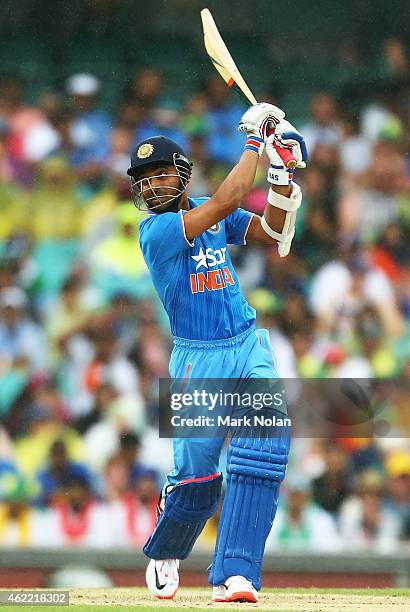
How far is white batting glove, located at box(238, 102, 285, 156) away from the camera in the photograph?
4828 millimetres

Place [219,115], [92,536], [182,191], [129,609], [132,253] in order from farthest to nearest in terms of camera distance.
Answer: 1. [219,115]
2. [132,253]
3. [92,536]
4. [182,191]
5. [129,609]

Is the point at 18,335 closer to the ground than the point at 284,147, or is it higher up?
closer to the ground

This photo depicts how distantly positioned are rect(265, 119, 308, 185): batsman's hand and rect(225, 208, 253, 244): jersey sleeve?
22cm

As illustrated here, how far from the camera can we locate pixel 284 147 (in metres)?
5.00

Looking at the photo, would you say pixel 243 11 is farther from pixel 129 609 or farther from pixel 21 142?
pixel 129 609

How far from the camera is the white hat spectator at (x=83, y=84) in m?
9.08

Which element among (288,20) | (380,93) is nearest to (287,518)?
(380,93)

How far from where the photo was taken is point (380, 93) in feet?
30.4

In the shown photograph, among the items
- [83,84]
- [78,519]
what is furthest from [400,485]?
[83,84]

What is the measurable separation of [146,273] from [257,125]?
12.1 feet

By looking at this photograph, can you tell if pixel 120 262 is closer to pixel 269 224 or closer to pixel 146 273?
pixel 146 273

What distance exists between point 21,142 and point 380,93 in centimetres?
283

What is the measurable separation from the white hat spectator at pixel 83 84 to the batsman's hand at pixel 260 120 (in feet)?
14.3

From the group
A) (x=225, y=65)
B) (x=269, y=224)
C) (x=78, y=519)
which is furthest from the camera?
(x=78, y=519)
